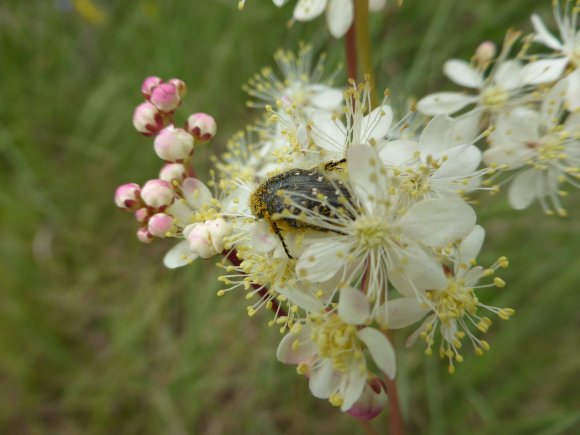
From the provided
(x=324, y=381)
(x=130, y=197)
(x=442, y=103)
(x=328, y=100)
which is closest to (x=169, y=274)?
(x=328, y=100)

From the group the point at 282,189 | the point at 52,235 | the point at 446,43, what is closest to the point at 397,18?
the point at 446,43

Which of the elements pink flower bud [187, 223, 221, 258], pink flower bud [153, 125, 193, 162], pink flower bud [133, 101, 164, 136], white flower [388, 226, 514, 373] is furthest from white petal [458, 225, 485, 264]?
pink flower bud [133, 101, 164, 136]

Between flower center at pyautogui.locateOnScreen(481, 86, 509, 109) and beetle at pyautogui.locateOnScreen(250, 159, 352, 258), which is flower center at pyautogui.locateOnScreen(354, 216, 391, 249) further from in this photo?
flower center at pyautogui.locateOnScreen(481, 86, 509, 109)

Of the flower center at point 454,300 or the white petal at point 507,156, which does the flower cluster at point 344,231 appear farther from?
the white petal at point 507,156

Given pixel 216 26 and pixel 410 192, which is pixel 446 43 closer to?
pixel 216 26

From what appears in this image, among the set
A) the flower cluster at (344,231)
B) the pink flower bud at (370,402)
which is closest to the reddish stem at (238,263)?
the flower cluster at (344,231)

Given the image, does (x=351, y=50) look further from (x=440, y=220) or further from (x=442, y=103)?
(x=440, y=220)

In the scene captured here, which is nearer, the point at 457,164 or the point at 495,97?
the point at 457,164
